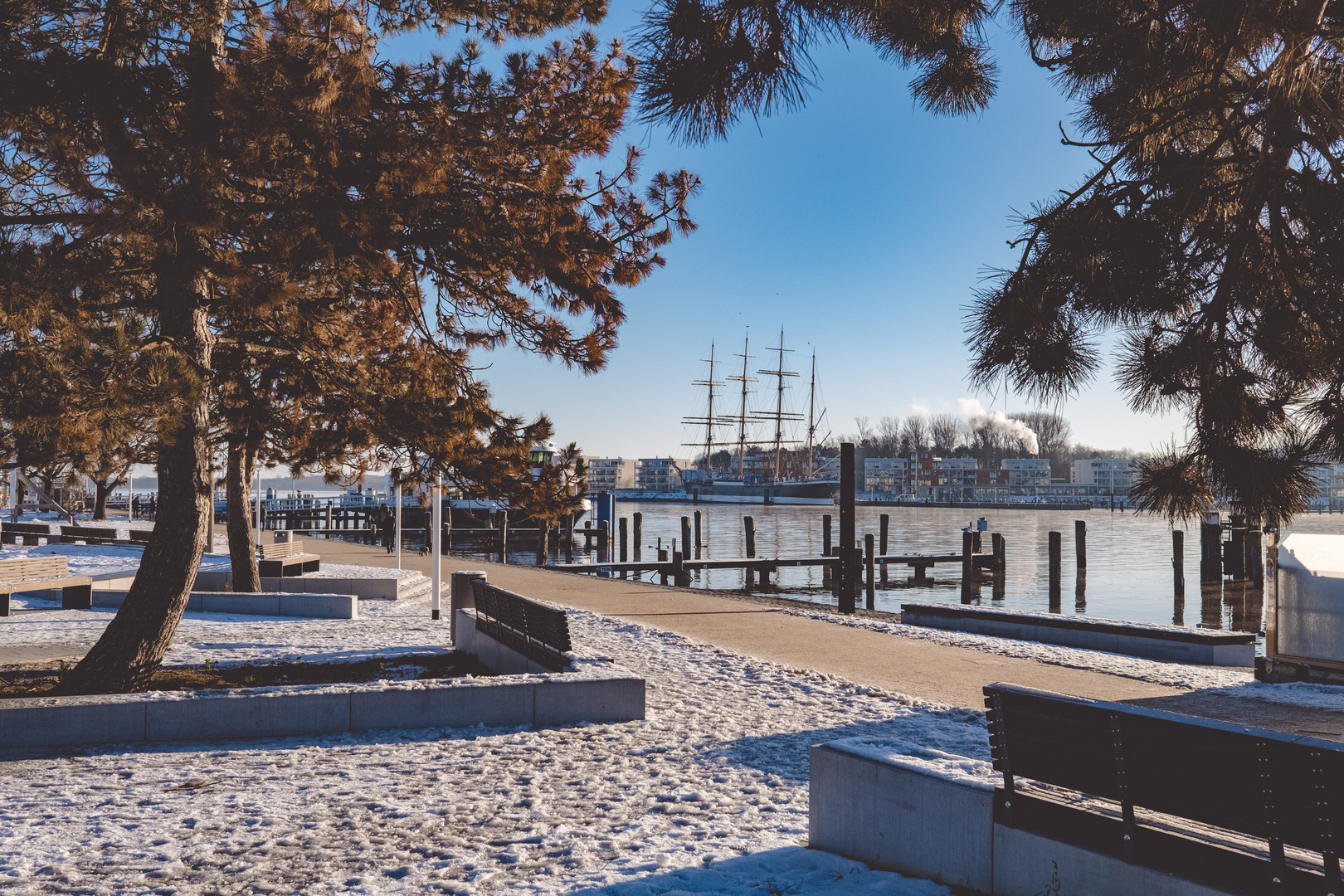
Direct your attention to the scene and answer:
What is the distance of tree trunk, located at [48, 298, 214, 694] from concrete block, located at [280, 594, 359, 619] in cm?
532

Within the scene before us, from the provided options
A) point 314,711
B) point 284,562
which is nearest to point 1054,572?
point 284,562

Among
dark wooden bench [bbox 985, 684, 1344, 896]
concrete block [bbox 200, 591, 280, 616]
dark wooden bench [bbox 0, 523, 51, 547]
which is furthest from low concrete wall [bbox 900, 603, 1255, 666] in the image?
dark wooden bench [bbox 0, 523, 51, 547]

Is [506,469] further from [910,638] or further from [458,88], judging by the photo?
[910,638]

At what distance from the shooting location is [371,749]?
6.07 m

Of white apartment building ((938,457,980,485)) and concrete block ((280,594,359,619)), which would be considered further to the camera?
white apartment building ((938,457,980,485))

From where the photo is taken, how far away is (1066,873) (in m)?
3.31

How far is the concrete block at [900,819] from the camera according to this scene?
364cm

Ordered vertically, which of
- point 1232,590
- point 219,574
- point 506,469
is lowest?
point 1232,590

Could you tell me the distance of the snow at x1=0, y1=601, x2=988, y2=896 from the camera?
388 cm

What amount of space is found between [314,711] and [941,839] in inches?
180

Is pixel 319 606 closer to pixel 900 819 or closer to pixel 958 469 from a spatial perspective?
pixel 900 819

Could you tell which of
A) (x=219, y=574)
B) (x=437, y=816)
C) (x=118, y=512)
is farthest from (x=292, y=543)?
(x=118, y=512)

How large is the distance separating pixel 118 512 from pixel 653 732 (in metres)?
68.9

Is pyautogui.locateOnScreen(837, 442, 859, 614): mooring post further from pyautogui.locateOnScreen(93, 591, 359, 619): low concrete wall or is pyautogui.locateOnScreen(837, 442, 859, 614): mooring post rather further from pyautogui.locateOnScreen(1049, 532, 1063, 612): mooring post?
pyautogui.locateOnScreen(1049, 532, 1063, 612): mooring post
